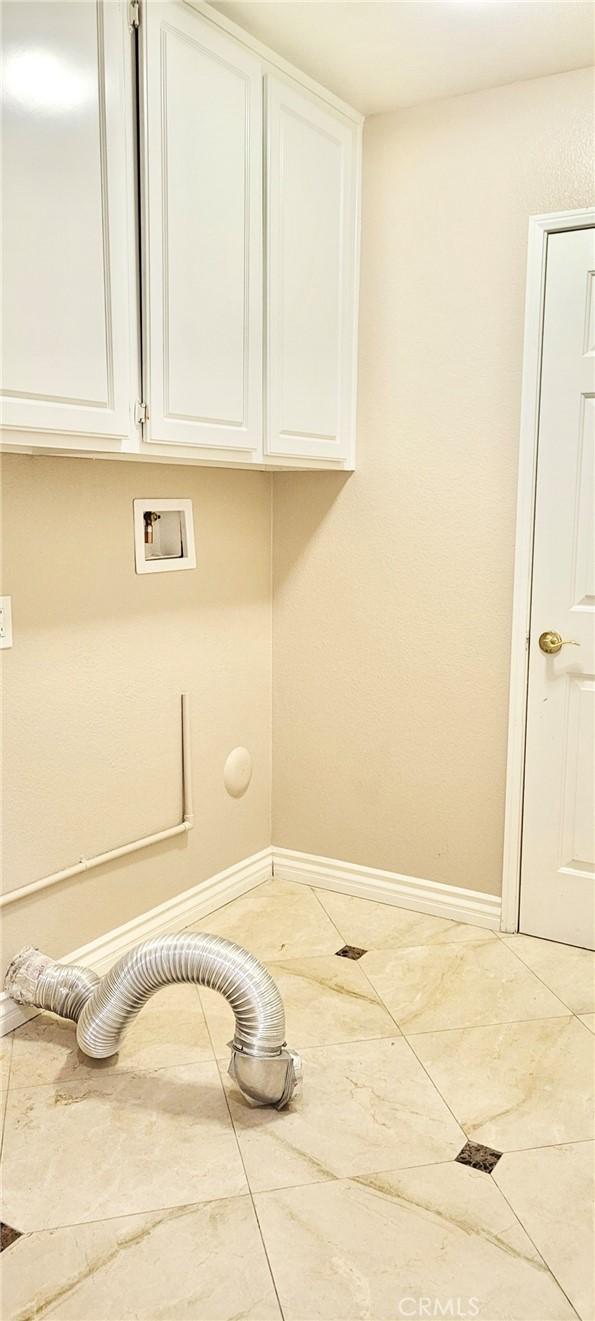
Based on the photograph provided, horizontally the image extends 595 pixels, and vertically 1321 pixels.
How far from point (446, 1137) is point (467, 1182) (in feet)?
0.46

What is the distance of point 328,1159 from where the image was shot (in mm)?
2010

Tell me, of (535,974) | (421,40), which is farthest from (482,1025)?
(421,40)

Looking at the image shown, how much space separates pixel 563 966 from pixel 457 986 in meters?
0.35

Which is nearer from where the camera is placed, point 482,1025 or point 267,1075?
point 267,1075

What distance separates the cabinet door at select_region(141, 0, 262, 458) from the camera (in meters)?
2.25

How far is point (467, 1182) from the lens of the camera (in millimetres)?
1949

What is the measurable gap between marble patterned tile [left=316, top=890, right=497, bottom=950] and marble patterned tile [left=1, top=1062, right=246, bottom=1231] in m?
0.84

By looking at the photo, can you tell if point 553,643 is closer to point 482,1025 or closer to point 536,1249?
point 482,1025

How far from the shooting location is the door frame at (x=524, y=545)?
2770 millimetres

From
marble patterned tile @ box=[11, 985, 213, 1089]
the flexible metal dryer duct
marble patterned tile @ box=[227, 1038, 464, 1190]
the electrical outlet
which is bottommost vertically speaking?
marble patterned tile @ box=[227, 1038, 464, 1190]

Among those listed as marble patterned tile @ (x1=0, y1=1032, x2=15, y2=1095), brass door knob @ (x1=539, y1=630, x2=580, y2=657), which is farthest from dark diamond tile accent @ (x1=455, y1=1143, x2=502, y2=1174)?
brass door knob @ (x1=539, y1=630, x2=580, y2=657)

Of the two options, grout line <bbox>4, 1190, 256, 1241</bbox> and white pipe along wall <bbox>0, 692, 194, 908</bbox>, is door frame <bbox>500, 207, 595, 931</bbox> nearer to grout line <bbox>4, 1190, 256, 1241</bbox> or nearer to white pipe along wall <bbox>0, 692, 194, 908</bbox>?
white pipe along wall <bbox>0, 692, 194, 908</bbox>

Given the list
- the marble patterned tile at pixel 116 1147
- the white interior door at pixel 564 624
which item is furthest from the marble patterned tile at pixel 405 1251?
the white interior door at pixel 564 624

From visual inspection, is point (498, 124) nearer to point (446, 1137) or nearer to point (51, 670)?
point (51, 670)
